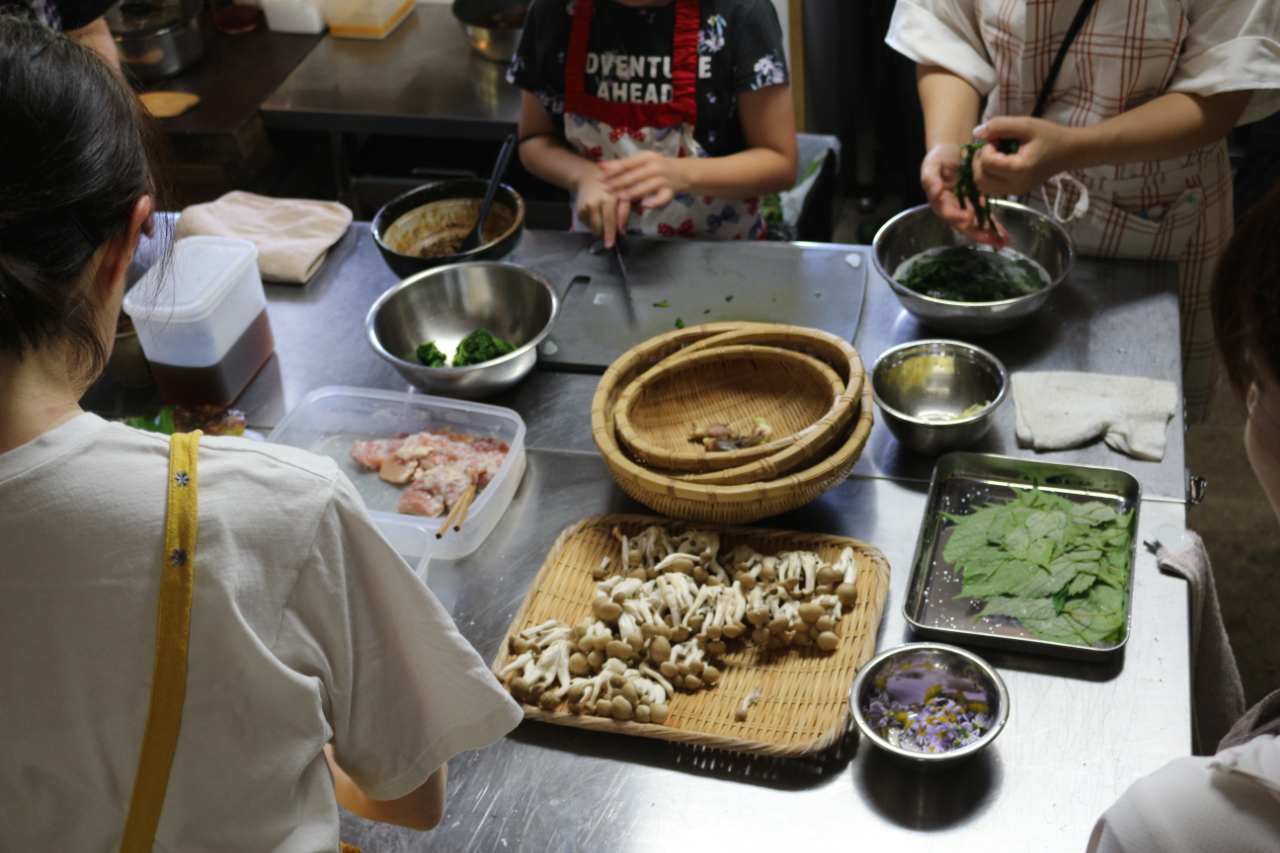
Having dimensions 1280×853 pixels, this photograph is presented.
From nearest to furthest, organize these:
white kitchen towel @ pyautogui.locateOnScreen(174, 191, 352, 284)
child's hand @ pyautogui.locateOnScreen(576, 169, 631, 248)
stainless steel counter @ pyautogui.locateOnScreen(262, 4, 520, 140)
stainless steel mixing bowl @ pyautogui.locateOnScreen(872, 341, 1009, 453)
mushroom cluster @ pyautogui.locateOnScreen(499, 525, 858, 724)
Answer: mushroom cluster @ pyautogui.locateOnScreen(499, 525, 858, 724), stainless steel mixing bowl @ pyautogui.locateOnScreen(872, 341, 1009, 453), child's hand @ pyautogui.locateOnScreen(576, 169, 631, 248), white kitchen towel @ pyautogui.locateOnScreen(174, 191, 352, 284), stainless steel counter @ pyautogui.locateOnScreen(262, 4, 520, 140)

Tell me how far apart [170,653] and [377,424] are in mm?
1098

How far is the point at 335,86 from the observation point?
3629mm

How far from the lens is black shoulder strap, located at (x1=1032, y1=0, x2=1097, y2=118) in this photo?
1943mm

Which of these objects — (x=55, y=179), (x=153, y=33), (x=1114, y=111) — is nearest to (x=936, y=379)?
(x=1114, y=111)

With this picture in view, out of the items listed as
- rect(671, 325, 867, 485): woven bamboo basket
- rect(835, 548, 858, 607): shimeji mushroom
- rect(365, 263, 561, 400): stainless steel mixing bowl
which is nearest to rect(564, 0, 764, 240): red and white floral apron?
rect(365, 263, 561, 400): stainless steel mixing bowl

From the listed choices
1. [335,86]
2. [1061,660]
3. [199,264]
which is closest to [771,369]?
[1061,660]

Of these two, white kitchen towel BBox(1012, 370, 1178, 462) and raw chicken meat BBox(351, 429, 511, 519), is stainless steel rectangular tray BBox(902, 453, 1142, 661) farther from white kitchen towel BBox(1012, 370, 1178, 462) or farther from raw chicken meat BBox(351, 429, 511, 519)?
raw chicken meat BBox(351, 429, 511, 519)

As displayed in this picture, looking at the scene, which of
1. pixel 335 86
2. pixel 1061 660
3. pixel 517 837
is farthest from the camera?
pixel 335 86

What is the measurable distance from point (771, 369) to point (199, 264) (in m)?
1.14

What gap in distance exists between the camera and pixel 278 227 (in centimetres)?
248

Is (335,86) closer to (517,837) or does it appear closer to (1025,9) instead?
(1025,9)

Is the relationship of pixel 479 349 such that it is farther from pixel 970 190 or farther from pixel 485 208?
pixel 970 190

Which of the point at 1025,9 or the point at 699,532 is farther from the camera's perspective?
the point at 1025,9

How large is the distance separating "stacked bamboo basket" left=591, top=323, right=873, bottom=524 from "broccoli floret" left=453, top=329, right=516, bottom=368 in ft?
1.01
